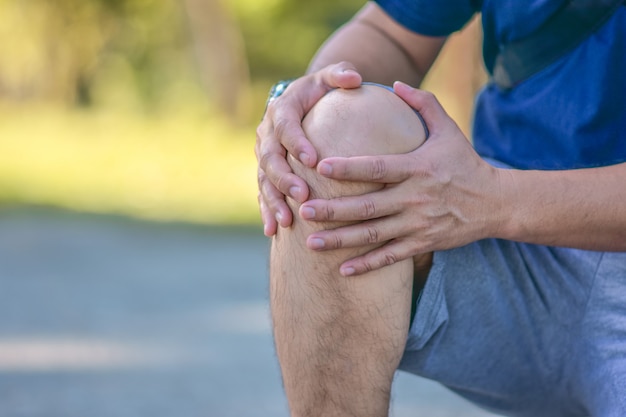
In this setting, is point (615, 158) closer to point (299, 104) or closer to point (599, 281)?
point (599, 281)

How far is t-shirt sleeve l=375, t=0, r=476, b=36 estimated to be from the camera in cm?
216

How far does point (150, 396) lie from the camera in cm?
321

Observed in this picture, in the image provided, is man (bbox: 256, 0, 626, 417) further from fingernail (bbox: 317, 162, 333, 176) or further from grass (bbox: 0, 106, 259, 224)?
grass (bbox: 0, 106, 259, 224)

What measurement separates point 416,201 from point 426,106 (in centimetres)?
17

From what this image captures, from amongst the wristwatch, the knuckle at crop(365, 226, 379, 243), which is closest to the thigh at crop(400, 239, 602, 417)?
the knuckle at crop(365, 226, 379, 243)

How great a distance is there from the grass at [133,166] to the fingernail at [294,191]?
236 inches

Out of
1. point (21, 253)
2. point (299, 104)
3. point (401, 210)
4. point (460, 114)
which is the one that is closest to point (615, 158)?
point (401, 210)

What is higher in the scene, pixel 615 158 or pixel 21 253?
pixel 615 158

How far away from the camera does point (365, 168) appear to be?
1.52m

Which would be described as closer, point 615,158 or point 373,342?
point 373,342

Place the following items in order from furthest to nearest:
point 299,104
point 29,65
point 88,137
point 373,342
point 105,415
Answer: point 29,65 < point 88,137 < point 105,415 < point 299,104 < point 373,342

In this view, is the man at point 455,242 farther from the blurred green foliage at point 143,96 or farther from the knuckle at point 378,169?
the blurred green foliage at point 143,96

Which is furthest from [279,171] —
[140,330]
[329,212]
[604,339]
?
[140,330]

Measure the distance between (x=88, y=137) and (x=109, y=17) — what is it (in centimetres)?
915
